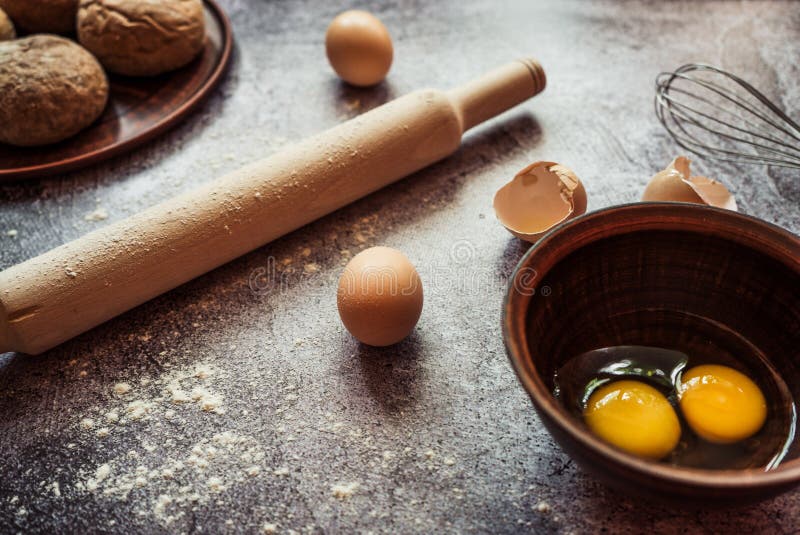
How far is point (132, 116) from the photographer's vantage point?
1.41 meters

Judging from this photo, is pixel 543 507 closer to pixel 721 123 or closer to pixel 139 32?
pixel 721 123

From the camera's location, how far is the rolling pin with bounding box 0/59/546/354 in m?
1.01

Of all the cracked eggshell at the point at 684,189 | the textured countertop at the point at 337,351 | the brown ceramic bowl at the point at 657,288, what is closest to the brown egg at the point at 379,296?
the textured countertop at the point at 337,351

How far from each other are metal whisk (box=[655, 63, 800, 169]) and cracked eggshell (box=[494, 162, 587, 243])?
0.33m

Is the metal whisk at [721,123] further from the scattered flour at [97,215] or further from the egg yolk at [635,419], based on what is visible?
A: the scattered flour at [97,215]

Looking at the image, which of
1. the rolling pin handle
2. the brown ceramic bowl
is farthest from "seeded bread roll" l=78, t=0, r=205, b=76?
the brown ceramic bowl

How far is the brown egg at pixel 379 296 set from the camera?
0.95m

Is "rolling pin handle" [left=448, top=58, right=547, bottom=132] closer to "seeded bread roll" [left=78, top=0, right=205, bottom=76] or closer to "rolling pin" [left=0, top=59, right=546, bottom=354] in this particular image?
"rolling pin" [left=0, top=59, right=546, bottom=354]

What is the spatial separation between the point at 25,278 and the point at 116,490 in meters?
0.37

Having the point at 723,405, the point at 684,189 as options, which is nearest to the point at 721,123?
the point at 684,189

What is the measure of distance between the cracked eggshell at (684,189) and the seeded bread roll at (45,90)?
3.67 ft

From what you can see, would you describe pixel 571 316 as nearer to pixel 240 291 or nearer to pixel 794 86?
pixel 240 291

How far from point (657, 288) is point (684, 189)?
0.80 feet

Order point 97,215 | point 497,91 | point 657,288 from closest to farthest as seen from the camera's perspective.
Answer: point 657,288, point 97,215, point 497,91
